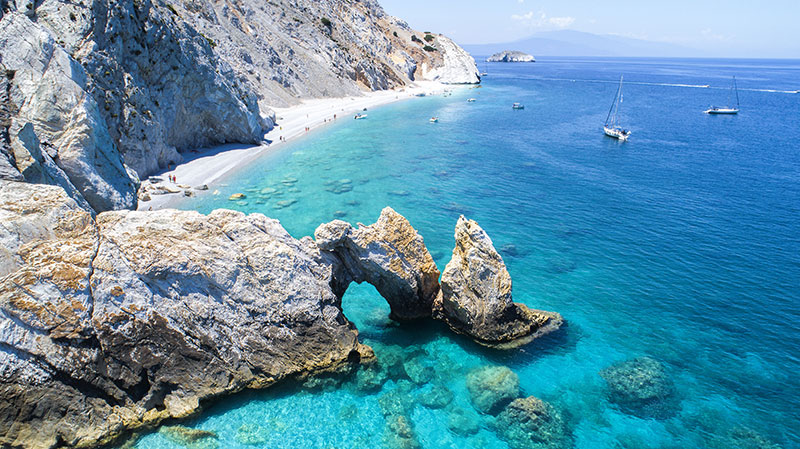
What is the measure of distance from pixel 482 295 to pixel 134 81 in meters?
42.3

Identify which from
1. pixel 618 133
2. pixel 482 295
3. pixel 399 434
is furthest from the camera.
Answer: pixel 618 133

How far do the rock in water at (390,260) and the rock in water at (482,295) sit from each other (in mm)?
1646

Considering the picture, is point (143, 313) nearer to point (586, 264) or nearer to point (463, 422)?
point (463, 422)

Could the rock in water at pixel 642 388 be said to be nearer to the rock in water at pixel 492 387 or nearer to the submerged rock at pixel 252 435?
the rock in water at pixel 492 387

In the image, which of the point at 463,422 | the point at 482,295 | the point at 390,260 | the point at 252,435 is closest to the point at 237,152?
the point at 390,260

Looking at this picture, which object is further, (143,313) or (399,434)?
(399,434)

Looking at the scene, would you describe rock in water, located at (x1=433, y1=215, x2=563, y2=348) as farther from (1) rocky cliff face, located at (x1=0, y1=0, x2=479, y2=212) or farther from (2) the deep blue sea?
(1) rocky cliff face, located at (x1=0, y1=0, x2=479, y2=212)

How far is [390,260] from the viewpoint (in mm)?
25078

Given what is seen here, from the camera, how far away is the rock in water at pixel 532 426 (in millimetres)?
18984

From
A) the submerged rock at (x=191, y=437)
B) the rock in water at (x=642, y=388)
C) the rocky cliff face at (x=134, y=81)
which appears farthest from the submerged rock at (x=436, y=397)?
the rocky cliff face at (x=134, y=81)

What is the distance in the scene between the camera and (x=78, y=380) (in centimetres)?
1811

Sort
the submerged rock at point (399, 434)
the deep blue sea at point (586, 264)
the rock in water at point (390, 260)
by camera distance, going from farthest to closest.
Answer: the rock in water at point (390, 260), the deep blue sea at point (586, 264), the submerged rock at point (399, 434)

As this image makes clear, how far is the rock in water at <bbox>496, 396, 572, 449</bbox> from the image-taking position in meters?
19.0

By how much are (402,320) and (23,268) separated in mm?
18417
